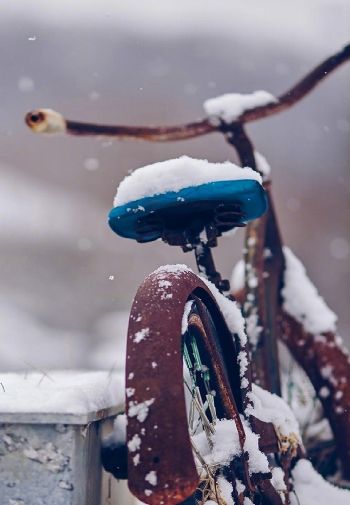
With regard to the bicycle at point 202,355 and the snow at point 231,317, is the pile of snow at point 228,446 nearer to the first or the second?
the bicycle at point 202,355

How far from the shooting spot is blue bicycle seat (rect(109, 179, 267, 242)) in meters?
1.98

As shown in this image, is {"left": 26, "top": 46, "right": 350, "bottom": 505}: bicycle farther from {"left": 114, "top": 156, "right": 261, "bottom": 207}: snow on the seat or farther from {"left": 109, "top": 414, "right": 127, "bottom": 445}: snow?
{"left": 109, "top": 414, "right": 127, "bottom": 445}: snow

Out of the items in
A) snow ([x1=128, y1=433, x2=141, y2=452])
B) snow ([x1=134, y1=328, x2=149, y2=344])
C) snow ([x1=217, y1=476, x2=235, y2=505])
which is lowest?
snow ([x1=217, y1=476, x2=235, y2=505])

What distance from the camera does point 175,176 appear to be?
1981 mm

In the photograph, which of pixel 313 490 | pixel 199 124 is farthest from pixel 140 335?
pixel 199 124

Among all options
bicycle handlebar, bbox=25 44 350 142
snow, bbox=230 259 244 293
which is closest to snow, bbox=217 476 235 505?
bicycle handlebar, bbox=25 44 350 142

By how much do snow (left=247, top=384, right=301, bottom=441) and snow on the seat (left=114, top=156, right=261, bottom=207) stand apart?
0.74m

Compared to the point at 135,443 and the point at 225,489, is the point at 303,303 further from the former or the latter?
the point at 135,443

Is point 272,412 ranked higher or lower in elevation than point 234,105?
lower

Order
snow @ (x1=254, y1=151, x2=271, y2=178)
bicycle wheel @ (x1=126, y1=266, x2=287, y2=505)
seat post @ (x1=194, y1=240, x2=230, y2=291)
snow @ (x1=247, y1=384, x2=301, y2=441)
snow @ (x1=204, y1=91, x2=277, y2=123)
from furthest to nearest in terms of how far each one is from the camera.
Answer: snow @ (x1=254, y1=151, x2=271, y2=178), snow @ (x1=204, y1=91, x2=277, y2=123), seat post @ (x1=194, y1=240, x2=230, y2=291), snow @ (x1=247, y1=384, x2=301, y2=441), bicycle wheel @ (x1=126, y1=266, x2=287, y2=505)

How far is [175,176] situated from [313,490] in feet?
4.54

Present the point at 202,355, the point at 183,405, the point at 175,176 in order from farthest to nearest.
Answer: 1. the point at 175,176
2. the point at 202,355
3. the point at 183,405

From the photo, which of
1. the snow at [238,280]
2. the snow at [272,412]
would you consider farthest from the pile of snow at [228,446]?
the snow at [238,280]

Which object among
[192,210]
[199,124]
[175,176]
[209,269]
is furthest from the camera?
[199,124]
